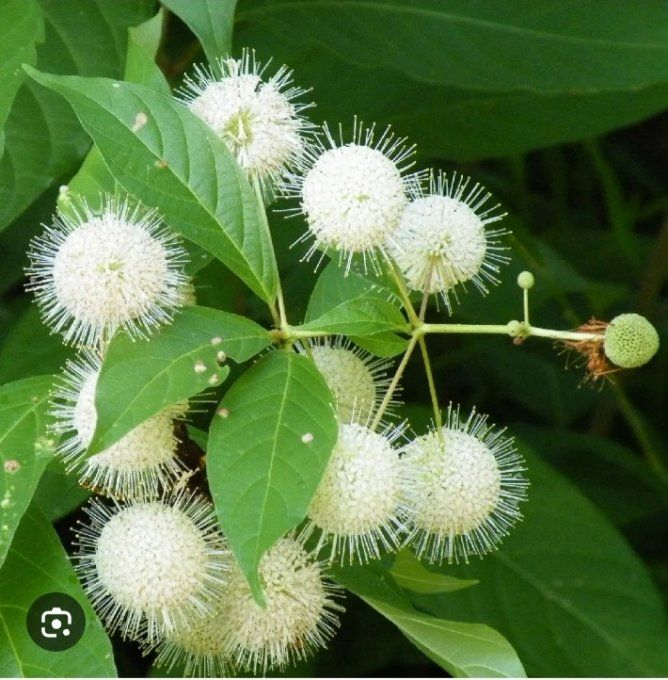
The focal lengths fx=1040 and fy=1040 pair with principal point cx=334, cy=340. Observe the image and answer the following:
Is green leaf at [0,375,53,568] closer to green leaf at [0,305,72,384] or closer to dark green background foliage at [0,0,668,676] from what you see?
dark green background foliage at [0,0,668,676]

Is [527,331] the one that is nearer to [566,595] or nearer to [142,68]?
[142,68]

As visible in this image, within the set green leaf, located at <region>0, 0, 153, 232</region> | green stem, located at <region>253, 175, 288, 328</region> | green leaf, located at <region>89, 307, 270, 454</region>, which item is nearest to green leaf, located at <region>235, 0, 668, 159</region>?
green leaf, located at <region>0, 0, 153, 232</region>

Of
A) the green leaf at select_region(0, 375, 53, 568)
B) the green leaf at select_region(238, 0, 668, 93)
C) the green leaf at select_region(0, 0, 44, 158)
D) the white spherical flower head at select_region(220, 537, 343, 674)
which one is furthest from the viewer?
the green leaf at select_region(238, 0, 668, 93)

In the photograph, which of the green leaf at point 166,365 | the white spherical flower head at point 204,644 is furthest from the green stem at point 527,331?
the white spherical flower head at point 204,644

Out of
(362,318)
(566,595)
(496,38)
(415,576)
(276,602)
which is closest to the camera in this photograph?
(362,318)

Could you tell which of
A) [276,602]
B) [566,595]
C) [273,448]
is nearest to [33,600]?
[276,602]

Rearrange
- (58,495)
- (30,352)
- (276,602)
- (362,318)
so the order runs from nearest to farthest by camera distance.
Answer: (362,318), (276,602), (58,495), (30,352)
